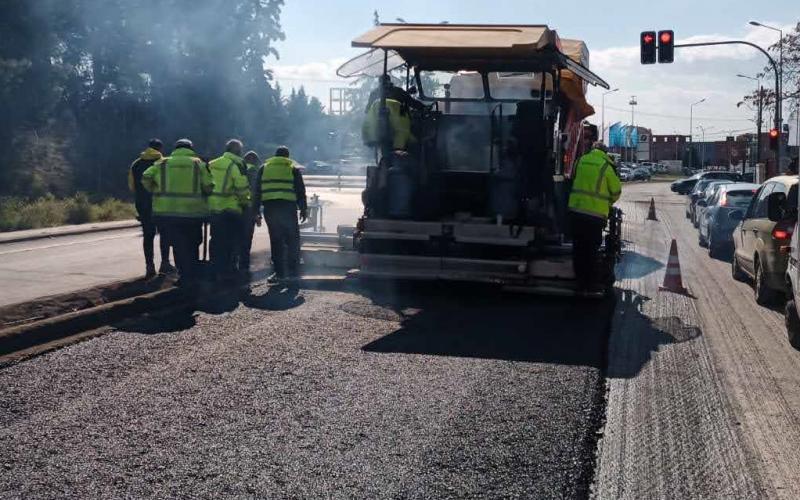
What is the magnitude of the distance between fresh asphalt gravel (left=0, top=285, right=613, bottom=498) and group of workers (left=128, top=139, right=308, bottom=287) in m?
2.10

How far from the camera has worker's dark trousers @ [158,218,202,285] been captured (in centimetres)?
1193

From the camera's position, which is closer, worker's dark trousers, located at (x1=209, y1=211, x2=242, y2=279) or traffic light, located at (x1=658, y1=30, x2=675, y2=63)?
worker's dark trousers, located at (x1=209, y1=211, x2=242, y2=279)

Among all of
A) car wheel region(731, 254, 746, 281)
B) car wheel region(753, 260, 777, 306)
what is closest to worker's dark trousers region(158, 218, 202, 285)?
car wheel region(753, 260, 777, 306)

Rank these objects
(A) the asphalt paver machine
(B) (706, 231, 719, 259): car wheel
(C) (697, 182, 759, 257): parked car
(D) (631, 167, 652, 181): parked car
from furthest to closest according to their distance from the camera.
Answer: (D) (631, 167, 652, 181): parked car < (B) (706, 231, 719, 259): car wheel < (C) (697, 182, 759, 257): parked car < (A) the asphalt paver machine

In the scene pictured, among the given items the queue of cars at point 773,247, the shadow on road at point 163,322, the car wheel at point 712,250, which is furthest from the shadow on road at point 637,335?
the car wheel at point 712,250

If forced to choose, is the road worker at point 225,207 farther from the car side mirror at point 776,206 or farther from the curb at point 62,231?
the curb at point 62,231

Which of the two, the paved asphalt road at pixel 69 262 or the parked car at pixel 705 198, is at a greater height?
the parked car at pixel 705 198

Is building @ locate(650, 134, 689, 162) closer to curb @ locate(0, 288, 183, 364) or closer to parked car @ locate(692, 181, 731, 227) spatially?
parked car @ locate(692, 181, 731, 227)

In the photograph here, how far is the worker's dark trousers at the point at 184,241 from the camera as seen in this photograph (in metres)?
11.9

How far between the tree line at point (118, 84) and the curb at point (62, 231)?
7.23 metres

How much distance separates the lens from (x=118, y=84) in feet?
125

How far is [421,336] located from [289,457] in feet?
12.6

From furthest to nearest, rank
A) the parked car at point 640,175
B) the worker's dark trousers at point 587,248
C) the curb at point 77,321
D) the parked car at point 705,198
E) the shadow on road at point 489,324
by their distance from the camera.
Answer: the parked car at point 640,175 → the parked car at point 705,198 → the worker's dark trousers at point 587,248 → the shadow on road at point 489,324 → the curb at point 77,321

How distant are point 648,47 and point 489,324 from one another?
1969 cm
